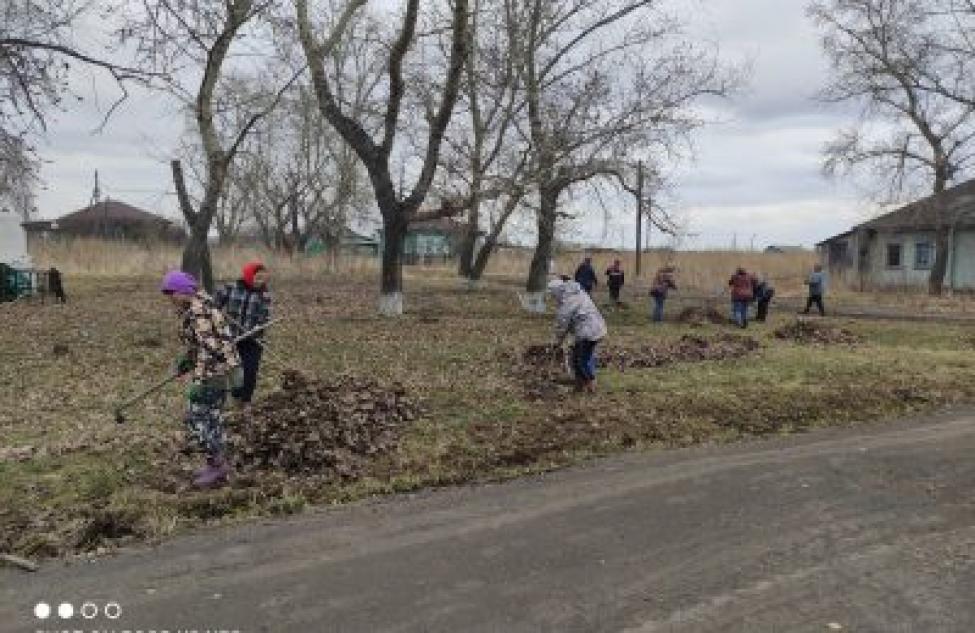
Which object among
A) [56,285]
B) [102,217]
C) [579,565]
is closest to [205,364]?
[579,565]

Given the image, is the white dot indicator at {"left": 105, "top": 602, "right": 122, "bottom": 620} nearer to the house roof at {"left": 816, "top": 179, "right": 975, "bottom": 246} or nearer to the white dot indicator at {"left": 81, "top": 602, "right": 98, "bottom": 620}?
the white dot indicator at {"left": 81, "top": 602, "right": 98, "bottom": 620}

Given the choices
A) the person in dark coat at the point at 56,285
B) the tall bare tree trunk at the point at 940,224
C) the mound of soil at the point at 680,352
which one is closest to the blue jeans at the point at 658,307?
the mound of soil at the point at 680,352

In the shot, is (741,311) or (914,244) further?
(914,244)

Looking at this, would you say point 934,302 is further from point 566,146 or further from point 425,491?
point 425,491

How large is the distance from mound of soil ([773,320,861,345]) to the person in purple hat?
1408cm

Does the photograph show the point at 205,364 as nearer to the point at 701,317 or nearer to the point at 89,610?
the point at 89,610

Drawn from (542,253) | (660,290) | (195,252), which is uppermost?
(542,253)

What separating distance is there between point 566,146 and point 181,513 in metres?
17.5

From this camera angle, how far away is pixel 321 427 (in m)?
9.43

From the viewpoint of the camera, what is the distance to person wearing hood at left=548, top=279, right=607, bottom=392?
12.6 metres

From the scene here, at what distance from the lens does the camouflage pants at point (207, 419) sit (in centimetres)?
824

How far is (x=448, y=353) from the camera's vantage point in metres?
16.2

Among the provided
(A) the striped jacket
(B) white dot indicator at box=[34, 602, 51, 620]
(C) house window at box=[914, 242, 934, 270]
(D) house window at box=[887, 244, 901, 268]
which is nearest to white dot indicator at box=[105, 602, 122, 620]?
(B) white dot indicator at box=[34, 602, 51, 620]

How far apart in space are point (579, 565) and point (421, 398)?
529 centimetres
